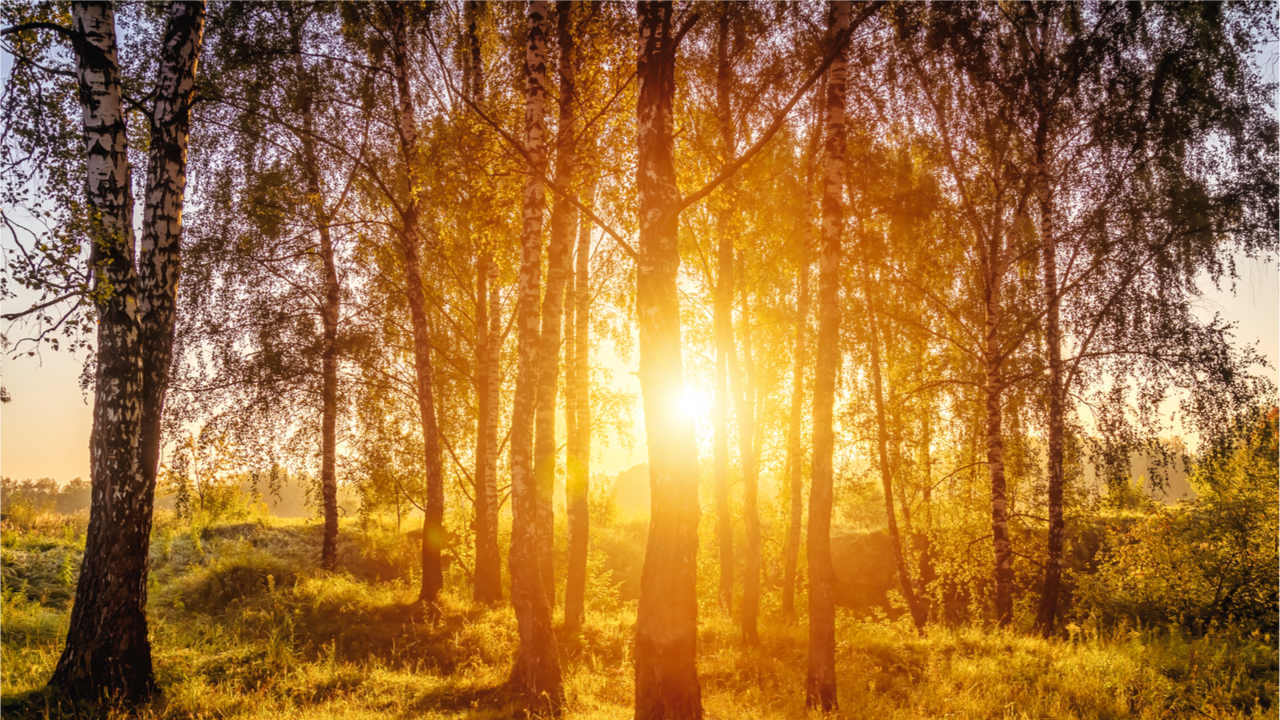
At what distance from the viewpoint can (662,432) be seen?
5.98 m

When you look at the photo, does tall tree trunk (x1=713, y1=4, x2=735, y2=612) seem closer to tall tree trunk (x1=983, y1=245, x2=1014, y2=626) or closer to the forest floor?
the forest floor

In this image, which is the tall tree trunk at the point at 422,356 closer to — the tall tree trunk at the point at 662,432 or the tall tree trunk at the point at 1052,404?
the tall tree trunk at the point at 662,432

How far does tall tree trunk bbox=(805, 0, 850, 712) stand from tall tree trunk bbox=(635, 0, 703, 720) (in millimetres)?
2361

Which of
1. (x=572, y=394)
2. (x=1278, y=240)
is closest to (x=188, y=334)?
(x=572, y=394)

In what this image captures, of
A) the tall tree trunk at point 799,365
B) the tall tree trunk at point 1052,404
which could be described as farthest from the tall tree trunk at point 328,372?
the tall tree trunk at point 1052,404

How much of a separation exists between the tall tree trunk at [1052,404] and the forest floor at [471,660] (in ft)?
2.83

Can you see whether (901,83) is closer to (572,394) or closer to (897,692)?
(572,394)

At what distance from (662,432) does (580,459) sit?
18.9ft

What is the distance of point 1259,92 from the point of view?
11.3m

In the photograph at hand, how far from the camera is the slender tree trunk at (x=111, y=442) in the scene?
6.41 m

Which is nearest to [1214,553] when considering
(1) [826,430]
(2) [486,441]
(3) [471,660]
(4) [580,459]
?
(1) [826,430]

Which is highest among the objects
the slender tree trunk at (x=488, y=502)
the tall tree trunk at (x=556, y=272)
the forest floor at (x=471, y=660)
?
the tall tree trunk at (x=556, y=272)

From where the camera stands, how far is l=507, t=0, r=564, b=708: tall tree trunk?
7133 millimetres

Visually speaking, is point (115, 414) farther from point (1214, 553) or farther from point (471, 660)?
point (1214, 553)
